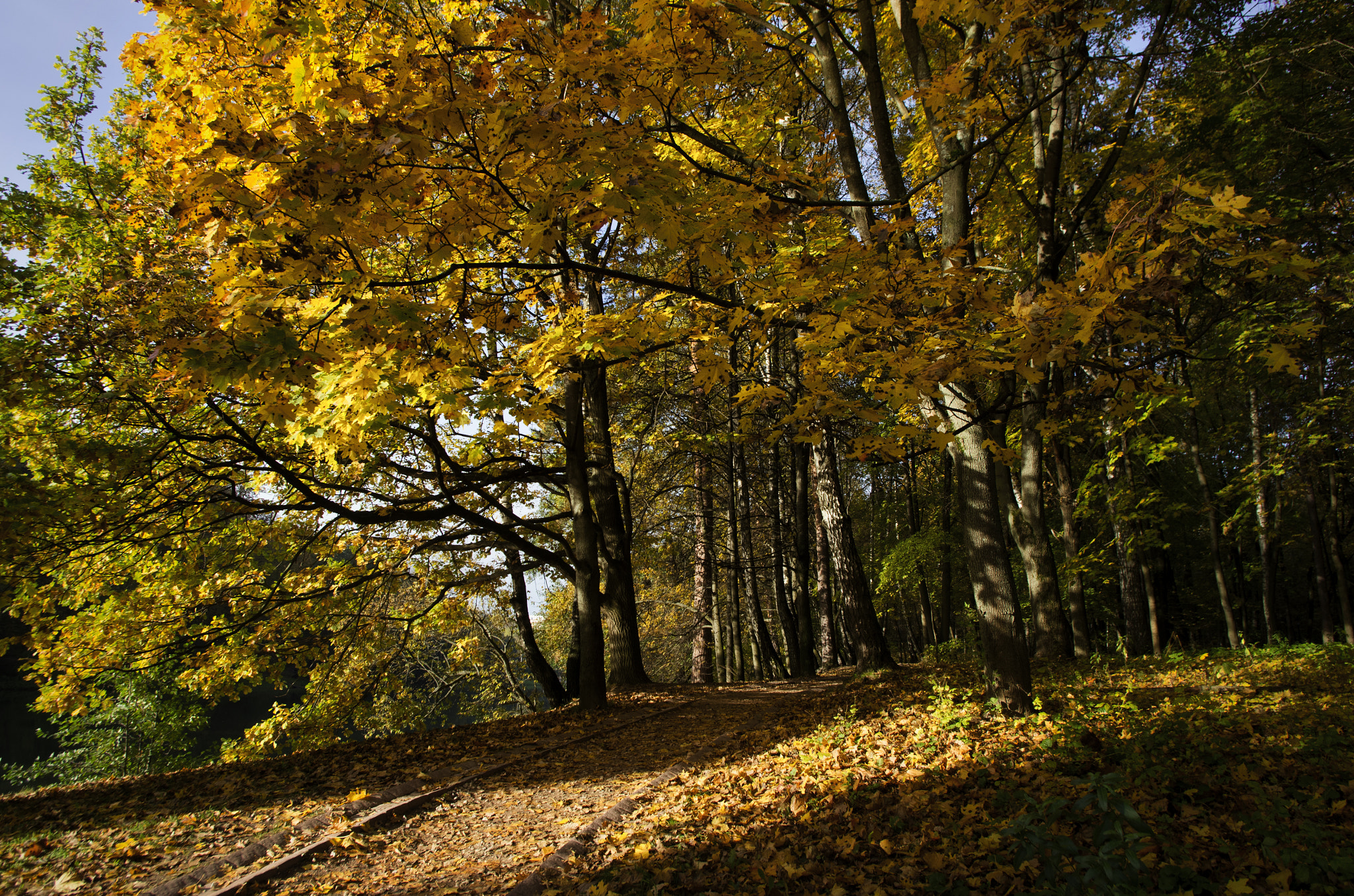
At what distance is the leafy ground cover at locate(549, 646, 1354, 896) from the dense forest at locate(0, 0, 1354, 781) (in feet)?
3.44

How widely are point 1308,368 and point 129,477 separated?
19567 millimetres

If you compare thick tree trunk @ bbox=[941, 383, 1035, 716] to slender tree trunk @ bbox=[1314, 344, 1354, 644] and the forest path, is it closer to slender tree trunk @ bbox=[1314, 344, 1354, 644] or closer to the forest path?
the forest path

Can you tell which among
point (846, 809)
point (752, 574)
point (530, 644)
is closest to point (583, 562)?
point (530, 644)

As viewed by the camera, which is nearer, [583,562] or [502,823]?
[502,823]

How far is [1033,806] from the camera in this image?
3.50 m

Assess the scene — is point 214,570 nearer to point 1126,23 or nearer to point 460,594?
point 460,594

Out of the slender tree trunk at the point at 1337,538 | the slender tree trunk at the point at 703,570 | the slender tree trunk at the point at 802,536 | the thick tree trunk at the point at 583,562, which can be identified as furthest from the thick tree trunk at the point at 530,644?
the slender tree trunk at the point at 1337,538

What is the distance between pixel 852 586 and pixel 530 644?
19.8ft

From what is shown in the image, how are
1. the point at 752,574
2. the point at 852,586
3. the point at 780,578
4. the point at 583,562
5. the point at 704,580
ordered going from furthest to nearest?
the point at 752,574, the point at 780,578, the point at 704,580, the point at 852,586, the point at 583,562

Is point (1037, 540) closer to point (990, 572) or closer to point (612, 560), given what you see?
point (990, 572)

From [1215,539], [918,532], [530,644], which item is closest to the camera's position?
[530,644]

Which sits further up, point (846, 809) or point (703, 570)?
point (703, 570)

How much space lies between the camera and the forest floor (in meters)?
2.92

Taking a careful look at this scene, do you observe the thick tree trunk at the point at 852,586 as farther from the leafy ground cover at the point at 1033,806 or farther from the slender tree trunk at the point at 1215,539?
the slender tree trunk at the point at 1215,539
